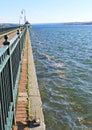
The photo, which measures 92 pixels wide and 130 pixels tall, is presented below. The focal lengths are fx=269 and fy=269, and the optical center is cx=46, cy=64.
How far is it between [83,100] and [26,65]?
14.2ft

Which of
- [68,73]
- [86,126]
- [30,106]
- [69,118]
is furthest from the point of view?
[68,73]

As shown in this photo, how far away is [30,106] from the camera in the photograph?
7.14 metres

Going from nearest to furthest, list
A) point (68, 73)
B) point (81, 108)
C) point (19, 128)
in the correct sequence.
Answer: point (19, 128), point (81, 108), point (68, 73)

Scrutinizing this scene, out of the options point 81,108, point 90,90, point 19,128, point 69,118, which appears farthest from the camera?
point 90,90

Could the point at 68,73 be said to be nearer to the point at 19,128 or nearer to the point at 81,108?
the point at 81,108

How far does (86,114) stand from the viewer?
8.52m

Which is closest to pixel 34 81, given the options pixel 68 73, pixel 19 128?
pixel 19 128

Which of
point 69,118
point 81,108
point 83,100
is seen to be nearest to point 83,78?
point 83,100

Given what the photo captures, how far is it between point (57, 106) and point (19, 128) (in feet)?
11.7

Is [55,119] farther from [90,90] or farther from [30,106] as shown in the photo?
[90,90]

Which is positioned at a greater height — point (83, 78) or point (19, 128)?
point (19, 128)

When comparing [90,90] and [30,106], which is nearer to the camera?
[30,106]

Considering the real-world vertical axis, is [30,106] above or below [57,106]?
above

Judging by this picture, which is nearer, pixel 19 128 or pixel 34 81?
pixel 19 128
